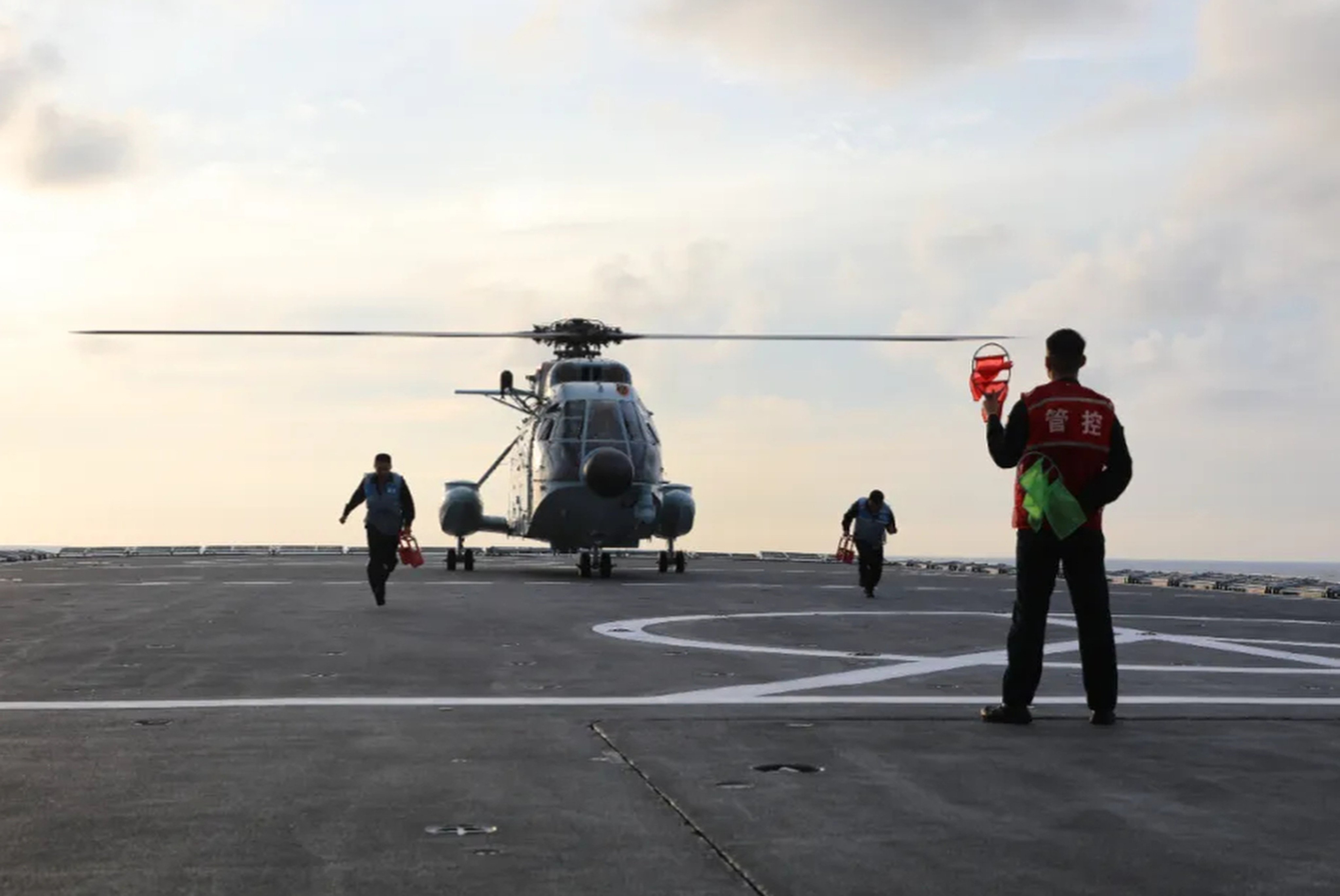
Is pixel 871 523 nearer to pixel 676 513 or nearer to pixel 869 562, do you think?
pixel 869 562

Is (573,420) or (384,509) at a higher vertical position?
(573,420)

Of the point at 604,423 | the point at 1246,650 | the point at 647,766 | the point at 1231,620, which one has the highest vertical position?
the point at 604,423

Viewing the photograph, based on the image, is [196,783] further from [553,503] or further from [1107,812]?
[553,503]

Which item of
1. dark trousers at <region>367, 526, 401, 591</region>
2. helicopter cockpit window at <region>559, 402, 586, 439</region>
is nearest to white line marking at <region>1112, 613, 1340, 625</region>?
dark trousers at <region>367, 526, 401, 591</region>

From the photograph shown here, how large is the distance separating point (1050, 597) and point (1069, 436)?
38.0 inches

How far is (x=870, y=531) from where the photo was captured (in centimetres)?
2509

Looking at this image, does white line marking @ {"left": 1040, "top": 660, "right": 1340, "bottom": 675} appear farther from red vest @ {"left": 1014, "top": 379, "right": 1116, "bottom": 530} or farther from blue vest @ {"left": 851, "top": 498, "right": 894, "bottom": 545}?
blue vest @ {"left": 851, "top": 498, "right": 894, "bottom": 545}

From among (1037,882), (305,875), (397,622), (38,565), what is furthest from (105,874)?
(38,565)

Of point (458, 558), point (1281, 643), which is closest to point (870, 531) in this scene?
point (1281, 643)

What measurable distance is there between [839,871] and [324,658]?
338 inches

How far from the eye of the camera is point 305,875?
475cm

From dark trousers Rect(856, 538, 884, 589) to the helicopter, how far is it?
6.19 metres

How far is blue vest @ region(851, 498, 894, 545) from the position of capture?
82.2 feet

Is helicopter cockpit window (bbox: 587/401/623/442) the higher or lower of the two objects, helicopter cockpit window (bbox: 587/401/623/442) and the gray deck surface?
the higher
